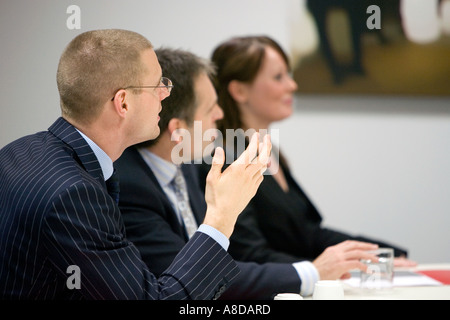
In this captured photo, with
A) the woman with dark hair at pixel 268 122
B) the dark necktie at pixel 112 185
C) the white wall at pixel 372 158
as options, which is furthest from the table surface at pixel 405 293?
the white wall at pixel 372 158

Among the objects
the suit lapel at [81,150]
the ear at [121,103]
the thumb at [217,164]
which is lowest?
the thumb at [217,164]

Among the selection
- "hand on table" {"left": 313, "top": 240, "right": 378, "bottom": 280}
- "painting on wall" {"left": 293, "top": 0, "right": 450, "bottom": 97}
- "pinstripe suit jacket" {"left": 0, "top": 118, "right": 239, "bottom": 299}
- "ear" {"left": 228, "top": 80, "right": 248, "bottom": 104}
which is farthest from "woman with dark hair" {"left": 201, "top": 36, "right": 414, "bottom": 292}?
"pinstripe suit jacket" {"left": 0, "top": 118, "right": 239, "bottom": 299}

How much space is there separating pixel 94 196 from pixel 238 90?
3.87 ft

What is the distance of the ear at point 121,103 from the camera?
104cm

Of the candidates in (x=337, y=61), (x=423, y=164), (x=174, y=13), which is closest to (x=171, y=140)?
(x=174, y=13)

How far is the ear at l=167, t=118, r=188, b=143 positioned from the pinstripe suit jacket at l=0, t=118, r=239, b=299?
0.35 m

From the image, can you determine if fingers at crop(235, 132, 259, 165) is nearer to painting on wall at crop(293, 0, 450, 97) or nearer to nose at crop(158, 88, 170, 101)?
nose at crop(158, 88, 170, 101)

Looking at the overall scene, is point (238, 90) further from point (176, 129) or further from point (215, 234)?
point (215, 234)

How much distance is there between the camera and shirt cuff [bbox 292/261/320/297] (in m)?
1.40

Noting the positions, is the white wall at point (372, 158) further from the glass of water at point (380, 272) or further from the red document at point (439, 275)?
the glass of water at point (380, 272)

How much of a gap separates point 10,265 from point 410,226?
2206 mm

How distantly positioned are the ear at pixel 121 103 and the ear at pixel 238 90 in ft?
3.28

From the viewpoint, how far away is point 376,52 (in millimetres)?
2812
